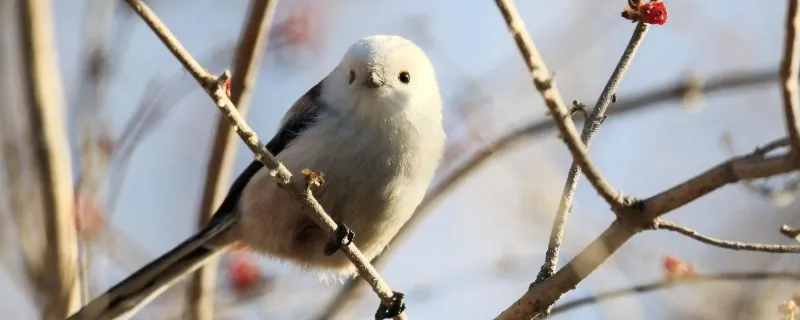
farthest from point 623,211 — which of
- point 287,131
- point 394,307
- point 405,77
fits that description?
point 287,131

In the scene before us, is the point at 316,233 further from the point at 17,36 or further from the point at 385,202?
the point at 17,36

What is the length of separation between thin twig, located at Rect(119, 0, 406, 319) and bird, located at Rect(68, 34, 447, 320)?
0.26 meters

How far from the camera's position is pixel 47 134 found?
2.40 meters

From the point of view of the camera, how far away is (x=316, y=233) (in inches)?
103

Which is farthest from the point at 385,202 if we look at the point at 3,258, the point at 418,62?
the point at 3,258

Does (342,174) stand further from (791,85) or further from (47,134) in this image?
(791,85)

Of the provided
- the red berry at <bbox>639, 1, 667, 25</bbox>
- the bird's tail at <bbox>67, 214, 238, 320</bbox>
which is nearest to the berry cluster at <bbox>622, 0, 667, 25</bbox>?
the red berry at <bbox>639, 1, 667, 25</bbox>

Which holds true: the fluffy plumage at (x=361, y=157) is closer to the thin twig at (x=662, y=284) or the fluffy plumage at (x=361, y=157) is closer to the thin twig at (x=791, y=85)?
the thin twig at (x=662, y=284)

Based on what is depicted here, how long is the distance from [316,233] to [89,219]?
799 millimetres

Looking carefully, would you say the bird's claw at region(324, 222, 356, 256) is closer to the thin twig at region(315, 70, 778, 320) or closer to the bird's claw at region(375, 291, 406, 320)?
the bird's claw at region(375, 291, 406, 320)

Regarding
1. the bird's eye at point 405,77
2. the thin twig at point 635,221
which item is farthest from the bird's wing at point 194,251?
the thin twig at point 635,221

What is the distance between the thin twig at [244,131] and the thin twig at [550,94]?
55 centimetres

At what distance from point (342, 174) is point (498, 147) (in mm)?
575

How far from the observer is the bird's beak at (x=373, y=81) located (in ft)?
8.09
